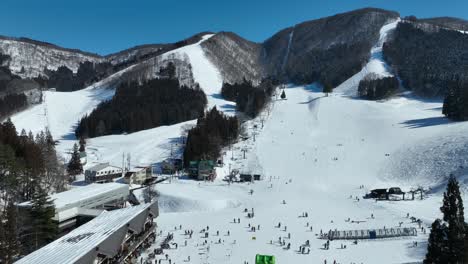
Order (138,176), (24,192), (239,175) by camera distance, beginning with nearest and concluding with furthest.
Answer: (24,192) → (138,176) → (239,175)

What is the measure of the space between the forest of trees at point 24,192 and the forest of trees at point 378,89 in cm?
9203

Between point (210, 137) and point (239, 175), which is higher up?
point (210, 137)

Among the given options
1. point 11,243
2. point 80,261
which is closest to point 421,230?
point 80,261

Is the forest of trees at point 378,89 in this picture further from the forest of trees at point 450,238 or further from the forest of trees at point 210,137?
the forest of trees at point 450,238

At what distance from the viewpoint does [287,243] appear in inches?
1268

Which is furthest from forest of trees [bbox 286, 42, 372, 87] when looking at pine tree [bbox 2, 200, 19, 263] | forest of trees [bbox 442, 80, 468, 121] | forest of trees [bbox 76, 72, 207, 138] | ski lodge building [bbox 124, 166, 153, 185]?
pine tree [bbox 2, 200, 19, 263]

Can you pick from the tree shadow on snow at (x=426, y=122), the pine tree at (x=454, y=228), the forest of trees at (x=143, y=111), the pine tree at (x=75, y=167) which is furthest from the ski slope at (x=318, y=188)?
the forest of trees at (x=143, y=111)

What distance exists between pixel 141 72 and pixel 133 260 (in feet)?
413

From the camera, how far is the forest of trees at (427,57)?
392ft

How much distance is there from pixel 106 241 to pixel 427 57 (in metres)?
151

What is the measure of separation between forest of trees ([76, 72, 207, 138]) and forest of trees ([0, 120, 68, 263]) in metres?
41.6

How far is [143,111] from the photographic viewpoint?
317 feet

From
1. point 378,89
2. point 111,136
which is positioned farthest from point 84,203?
point 378,89

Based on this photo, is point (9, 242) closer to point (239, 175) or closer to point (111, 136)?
point (239, 175)
